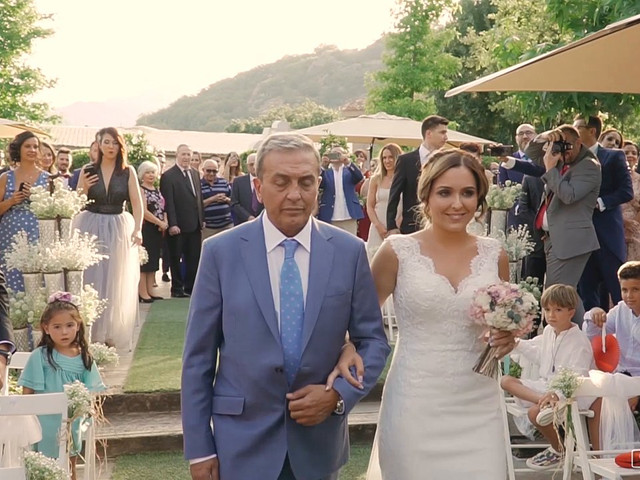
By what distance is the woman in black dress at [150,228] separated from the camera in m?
14.2

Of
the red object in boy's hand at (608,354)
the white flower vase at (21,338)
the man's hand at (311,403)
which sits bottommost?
the white flower vase at (21,338)

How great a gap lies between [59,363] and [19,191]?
331 centimetres

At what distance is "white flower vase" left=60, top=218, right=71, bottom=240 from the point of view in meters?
8.20

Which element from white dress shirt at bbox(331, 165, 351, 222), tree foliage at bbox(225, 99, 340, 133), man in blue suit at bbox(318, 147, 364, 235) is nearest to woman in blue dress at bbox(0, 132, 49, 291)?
man in blue suit at bbox(318, 147, 364, 235)

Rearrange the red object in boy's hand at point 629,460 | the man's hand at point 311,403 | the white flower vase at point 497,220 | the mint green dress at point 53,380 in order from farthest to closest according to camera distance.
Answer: the white flower vase at point 497,220, the mint green dress at point 53,380, the red object in boy's hand at point 629,460, the man's hand at point 311,403

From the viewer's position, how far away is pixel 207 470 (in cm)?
352

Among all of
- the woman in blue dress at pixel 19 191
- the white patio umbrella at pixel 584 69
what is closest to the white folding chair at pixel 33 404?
the white patio umbrella at pixel 584 69

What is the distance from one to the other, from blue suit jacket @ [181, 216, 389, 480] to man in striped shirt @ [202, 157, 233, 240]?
1211 centimetres

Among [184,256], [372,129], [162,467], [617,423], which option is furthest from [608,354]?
[372,129]

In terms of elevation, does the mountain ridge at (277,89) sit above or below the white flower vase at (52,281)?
above

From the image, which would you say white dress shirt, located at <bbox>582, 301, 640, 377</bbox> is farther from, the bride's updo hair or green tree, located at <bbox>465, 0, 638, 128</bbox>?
the bride's updo hair

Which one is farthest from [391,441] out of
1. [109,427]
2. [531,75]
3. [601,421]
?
[109,427]

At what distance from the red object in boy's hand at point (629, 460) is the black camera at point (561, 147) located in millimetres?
3469

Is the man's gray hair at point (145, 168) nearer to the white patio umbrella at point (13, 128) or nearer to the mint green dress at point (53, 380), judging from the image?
the white patio umbrella at point (13, 128)
